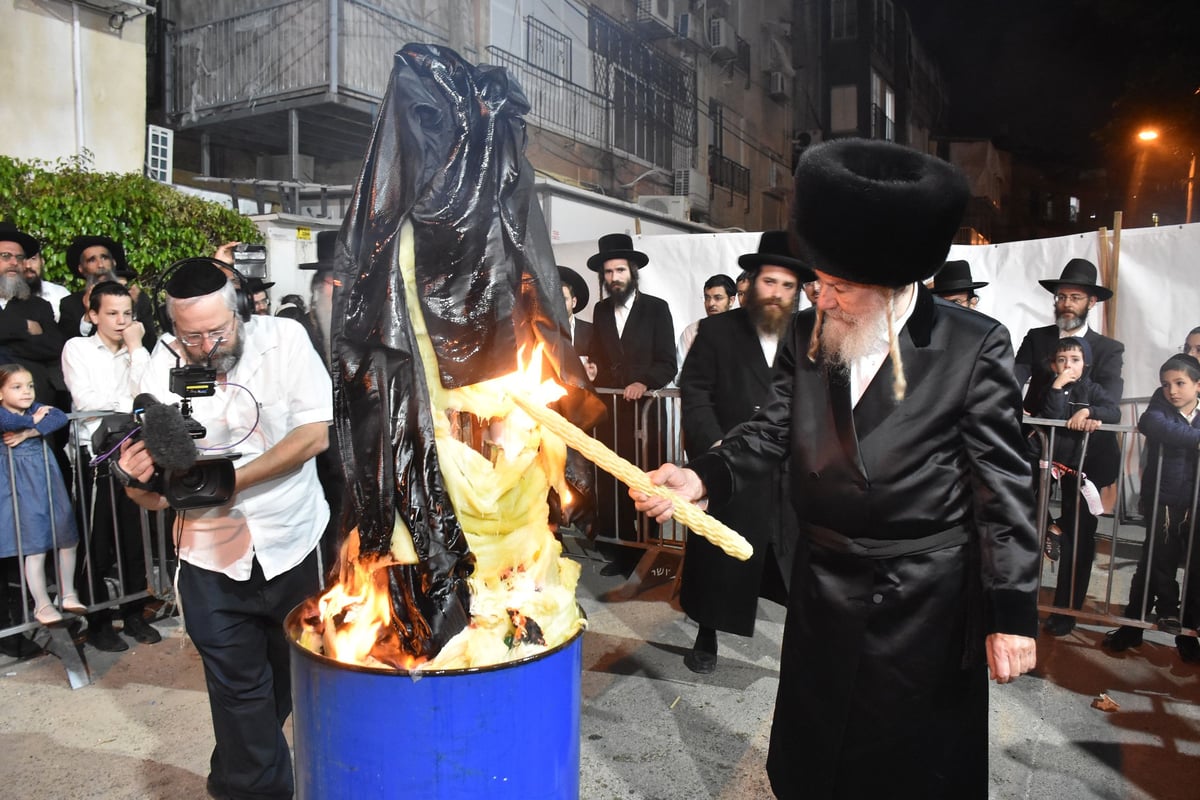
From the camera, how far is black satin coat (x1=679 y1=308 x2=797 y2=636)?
4875mm

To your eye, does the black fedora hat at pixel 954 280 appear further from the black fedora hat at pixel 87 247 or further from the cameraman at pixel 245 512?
the black fedora hat at pixel 87 247

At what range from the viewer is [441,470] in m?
2.41

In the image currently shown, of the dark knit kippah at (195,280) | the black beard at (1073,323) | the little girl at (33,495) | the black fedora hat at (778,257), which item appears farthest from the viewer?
the black beard at (1073,323)

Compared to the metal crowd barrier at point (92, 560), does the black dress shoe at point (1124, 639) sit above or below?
below

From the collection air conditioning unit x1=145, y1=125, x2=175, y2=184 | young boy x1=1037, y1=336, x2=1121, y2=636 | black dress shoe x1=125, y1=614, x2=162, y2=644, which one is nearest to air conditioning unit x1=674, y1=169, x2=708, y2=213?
air conditioning unit x1=145, y1=125, x2=175, y2=184

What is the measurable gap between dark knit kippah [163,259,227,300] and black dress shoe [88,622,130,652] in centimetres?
339

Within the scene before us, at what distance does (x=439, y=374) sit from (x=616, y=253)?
5932mm

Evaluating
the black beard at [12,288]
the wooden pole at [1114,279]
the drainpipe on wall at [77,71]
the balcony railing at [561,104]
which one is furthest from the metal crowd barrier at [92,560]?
the balcony railing at [561,104]

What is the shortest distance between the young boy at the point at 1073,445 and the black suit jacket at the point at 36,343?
24.1 ft

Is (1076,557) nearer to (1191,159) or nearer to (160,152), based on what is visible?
(1191,159)

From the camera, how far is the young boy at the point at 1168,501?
17.6 feet

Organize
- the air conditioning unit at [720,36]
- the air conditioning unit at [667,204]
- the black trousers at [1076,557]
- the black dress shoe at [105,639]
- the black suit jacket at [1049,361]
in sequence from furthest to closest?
the air conditioning unit at [720,36] → the air conditioning unit at [667,204] → the black suit jacket at [1049,361] → the black trousers at [1076,557] → the black dress shoe at [105,639]

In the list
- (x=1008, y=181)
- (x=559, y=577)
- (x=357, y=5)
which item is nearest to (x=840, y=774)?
(x=559, y=577)

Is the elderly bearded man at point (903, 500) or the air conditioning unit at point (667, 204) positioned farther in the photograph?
the air conditioning unit at point (667, 204)
